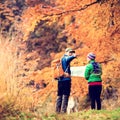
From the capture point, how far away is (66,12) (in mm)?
12906

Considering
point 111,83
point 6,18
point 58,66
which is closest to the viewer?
point 58,66

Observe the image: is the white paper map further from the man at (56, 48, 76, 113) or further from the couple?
the man at (56, 48, 76, 113)

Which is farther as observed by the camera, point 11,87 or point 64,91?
point 64,91

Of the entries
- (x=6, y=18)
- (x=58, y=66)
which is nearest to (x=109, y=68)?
(x=58, y=66)

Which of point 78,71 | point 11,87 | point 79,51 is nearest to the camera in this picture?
point 11,87

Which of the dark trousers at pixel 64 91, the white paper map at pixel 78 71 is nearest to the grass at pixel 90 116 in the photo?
the dark trousers at pixel 64 91

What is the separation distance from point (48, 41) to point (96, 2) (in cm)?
1155

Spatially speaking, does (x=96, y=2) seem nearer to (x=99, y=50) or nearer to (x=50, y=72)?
(x=99, y=50)

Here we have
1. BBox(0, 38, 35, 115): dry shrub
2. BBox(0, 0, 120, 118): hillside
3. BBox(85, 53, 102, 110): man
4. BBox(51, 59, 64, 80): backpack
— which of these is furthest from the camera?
BBox(85, 53, 102, 110): man

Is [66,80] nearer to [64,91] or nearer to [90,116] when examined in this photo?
[64,91]

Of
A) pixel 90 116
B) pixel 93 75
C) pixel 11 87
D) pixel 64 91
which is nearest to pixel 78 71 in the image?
pixel 93 75

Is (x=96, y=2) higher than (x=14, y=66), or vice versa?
(x=96, y=2)

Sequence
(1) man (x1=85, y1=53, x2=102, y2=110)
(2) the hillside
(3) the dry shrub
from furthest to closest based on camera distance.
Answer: (1) man (x1=85, y1=53, x2=102, y2=110), (2) the hillside, (3) the dry shrub

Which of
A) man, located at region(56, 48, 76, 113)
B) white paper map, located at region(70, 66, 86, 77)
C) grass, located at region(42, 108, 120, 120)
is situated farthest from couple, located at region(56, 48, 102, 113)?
white paper map, located at region(70, 66, 86, 77)
